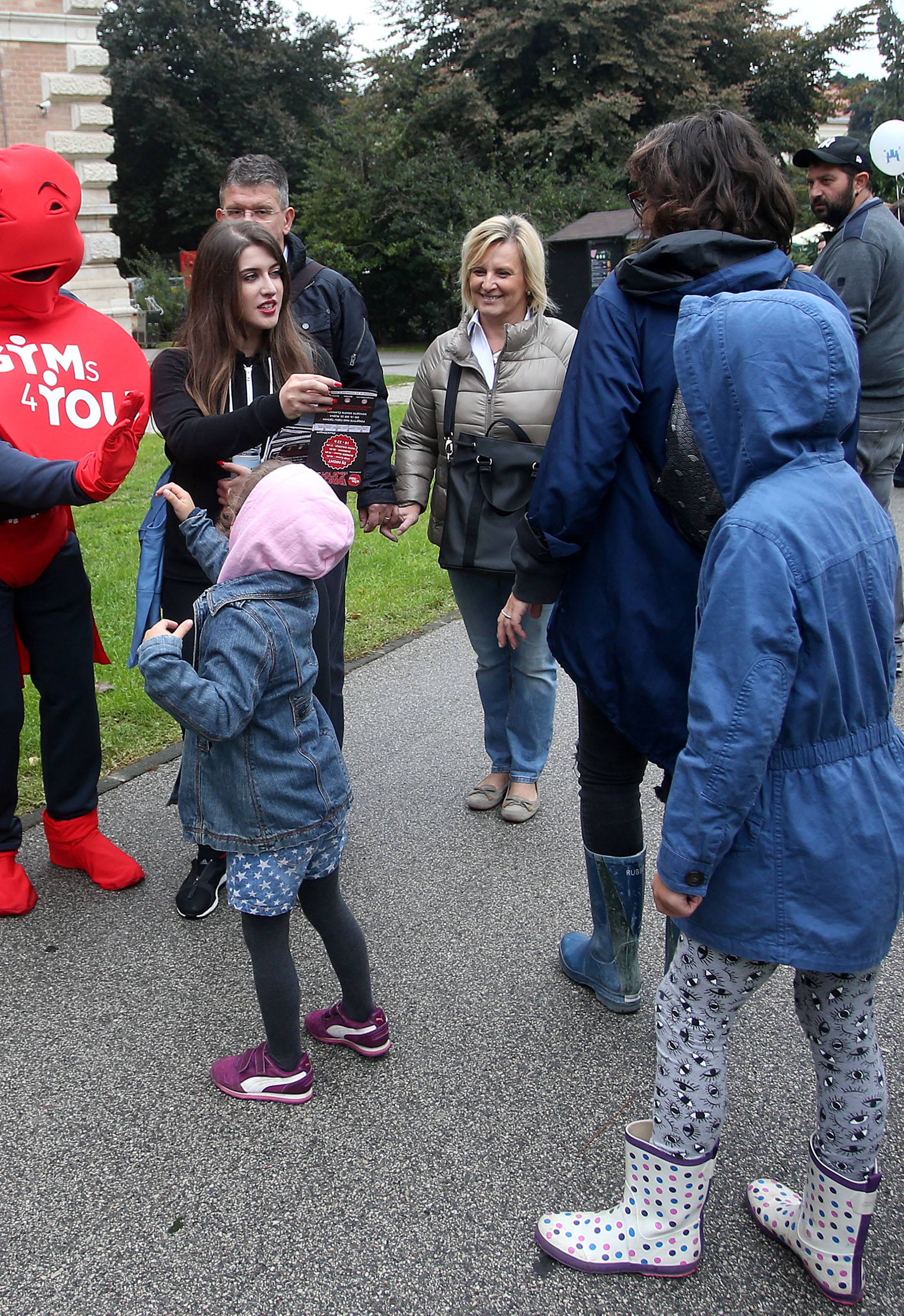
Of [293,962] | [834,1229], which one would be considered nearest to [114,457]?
[293,962]

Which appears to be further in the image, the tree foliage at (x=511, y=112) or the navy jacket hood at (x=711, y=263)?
the tree foliage at (x=511, y=112)

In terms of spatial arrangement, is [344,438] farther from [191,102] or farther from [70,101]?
[191,102]

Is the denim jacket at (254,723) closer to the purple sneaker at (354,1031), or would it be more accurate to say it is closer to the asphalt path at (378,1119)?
the purple sneaker at (354,1031)

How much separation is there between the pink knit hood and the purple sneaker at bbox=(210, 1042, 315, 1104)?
3.63ft

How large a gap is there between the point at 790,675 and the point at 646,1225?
1044 mm

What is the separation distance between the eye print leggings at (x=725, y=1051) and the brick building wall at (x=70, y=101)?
51.6ft

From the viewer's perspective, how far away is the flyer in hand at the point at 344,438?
3344 mm

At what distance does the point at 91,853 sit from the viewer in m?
3.47

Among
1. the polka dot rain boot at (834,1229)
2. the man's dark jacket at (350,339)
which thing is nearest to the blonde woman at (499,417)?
the man's dark jacket at (350,339)

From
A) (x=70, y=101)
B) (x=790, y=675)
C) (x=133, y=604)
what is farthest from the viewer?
(x=70, y=101)

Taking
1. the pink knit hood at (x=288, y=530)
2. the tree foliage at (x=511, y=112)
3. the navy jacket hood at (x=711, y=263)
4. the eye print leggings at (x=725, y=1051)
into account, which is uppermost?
the tree foliage at (x=511, y=112)

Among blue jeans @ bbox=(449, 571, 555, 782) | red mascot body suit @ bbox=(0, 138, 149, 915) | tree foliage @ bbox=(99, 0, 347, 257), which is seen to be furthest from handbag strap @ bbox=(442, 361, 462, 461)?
tree foliage @ bbox=(99, 0, 347, 257)

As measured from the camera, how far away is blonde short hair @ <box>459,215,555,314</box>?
3617mm

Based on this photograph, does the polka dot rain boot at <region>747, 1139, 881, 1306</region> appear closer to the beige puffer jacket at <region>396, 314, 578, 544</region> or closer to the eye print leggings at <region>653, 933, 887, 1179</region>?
the eye print leggings at <region>653, 933, 887, 1179</region>
